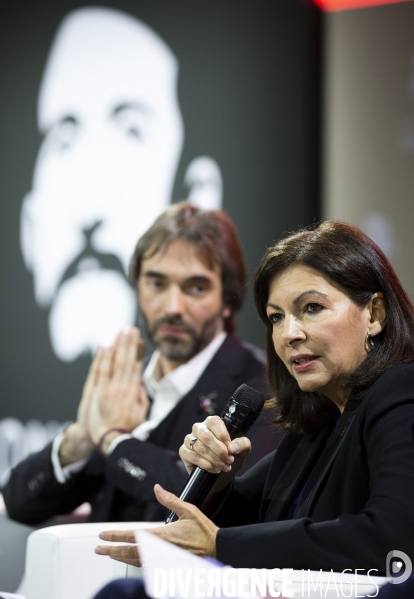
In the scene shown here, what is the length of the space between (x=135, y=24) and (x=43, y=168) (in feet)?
3.10

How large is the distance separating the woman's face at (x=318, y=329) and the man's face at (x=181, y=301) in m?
1.31

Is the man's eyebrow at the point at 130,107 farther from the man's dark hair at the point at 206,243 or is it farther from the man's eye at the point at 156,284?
the man's eye at the point at 156,284

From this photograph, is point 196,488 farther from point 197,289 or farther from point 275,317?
point 197,289

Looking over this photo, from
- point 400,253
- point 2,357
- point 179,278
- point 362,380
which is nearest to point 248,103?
point 400,253

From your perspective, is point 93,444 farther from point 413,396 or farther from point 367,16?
point 367,16

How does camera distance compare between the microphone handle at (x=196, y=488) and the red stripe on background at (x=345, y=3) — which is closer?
the microphone handle at (x=196, y=488)

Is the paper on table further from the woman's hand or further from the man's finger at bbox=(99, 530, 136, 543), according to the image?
the woman's hand

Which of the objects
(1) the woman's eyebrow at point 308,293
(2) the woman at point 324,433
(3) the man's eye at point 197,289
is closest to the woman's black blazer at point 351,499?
(2) the woman at point 324,433

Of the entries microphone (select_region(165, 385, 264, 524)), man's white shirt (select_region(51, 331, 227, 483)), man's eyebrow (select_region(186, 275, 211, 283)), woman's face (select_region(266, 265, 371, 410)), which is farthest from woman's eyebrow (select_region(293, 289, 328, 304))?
man's eyebrow (select_region(186, 275, 211, 283))

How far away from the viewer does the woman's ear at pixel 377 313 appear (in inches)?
68.8

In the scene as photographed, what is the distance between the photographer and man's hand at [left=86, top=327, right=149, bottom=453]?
9.55 ft

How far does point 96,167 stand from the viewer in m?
4.40

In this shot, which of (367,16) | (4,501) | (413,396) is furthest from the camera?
(367,16)

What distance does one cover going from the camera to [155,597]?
106 cm
